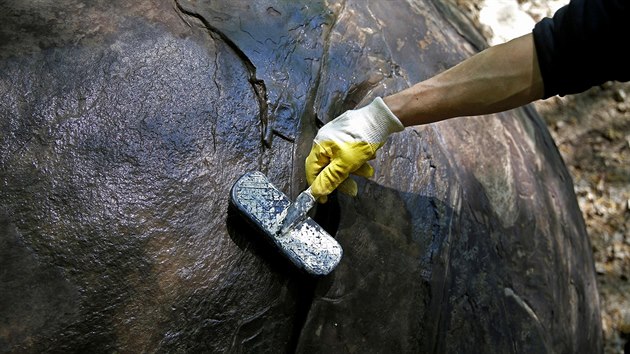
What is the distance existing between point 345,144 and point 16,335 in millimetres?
836

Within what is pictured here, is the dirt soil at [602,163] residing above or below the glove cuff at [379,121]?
below

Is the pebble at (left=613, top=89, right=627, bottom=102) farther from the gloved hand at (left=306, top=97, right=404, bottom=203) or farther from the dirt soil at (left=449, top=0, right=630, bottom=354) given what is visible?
the gloved hand at (left=306, top=97, right=404, bottom=203)

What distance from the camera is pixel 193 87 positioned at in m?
1.50

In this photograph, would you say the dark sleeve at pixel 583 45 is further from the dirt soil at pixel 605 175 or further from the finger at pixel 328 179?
the dirt soil at pixel 605 175

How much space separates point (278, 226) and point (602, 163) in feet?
8.31

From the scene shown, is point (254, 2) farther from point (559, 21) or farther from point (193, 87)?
point (559, 21)

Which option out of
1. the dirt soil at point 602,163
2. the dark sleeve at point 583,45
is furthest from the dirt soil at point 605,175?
the dark sleeve at point 583,45

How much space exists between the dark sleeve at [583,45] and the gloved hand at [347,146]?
15.9 inches

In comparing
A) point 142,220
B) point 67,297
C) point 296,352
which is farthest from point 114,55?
point 296,352

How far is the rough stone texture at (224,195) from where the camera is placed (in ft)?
4.32

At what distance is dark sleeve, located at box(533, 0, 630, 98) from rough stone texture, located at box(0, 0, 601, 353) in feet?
1.30

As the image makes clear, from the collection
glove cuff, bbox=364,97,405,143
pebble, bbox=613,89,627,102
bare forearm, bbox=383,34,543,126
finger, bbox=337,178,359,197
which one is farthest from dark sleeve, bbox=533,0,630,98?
pebble, bbox=613,89,627,102

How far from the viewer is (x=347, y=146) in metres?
1.55

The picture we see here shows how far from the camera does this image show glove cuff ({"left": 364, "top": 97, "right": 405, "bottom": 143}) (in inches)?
63.6
